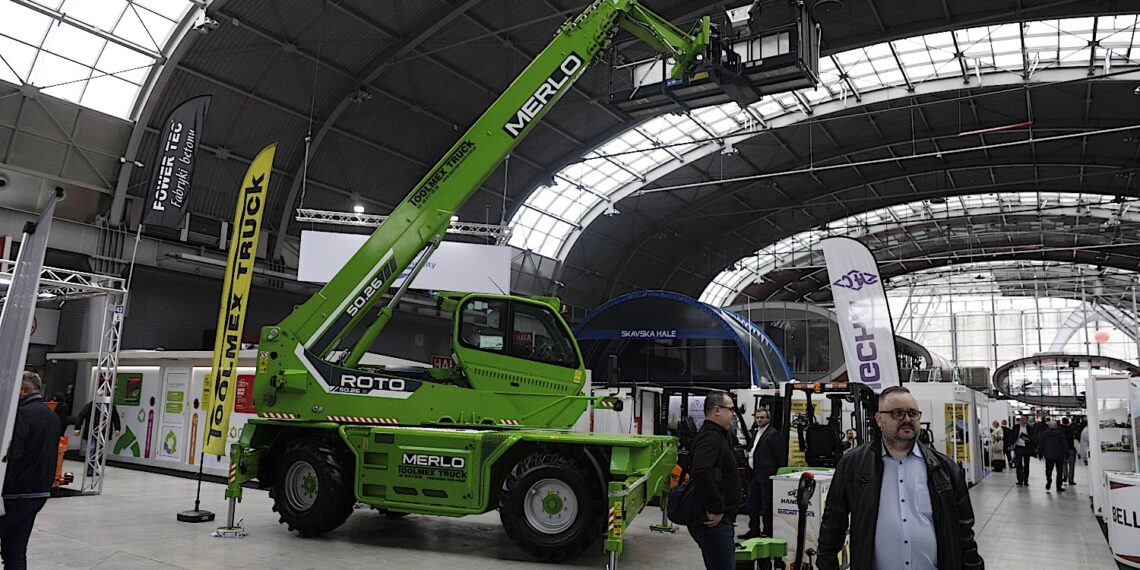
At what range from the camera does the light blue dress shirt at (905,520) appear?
3189mm

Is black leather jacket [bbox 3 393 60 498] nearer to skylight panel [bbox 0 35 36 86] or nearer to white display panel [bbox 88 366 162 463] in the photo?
white display panel [bbox 88 366 162 463]

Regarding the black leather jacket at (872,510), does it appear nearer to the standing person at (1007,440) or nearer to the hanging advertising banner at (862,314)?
the hanging advertising banner at (862,314)

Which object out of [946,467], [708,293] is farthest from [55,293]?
[708,293]

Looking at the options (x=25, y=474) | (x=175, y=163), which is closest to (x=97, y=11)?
(x=175, y=163)

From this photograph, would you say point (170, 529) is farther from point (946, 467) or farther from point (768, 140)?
point (768, 140)

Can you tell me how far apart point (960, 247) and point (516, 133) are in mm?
40616

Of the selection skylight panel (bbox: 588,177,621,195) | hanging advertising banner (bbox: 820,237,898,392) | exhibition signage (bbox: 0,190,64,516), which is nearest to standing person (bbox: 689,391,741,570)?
exhibition signage (bbox: 0,190,64,516)

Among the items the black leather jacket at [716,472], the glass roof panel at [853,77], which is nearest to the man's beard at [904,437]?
the black leather jacket at [716,472]

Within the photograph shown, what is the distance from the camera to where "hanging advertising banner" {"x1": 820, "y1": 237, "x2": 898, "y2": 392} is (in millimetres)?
10625

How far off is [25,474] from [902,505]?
5.24 meters

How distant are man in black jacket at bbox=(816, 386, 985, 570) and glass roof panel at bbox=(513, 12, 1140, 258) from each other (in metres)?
15.6

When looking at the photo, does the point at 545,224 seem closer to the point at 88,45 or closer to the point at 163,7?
the point at 163,7

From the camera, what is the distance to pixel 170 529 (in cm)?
912

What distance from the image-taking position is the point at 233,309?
969 cm
